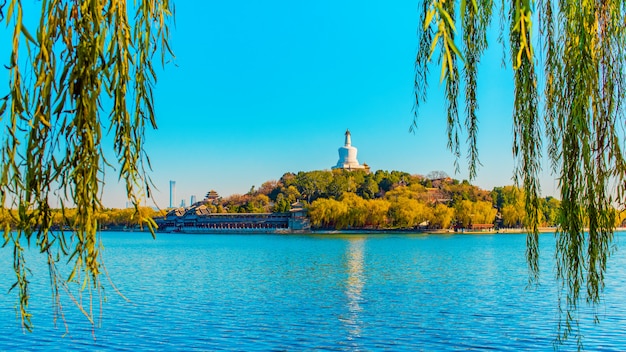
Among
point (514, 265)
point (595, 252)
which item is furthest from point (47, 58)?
point (514, 265)

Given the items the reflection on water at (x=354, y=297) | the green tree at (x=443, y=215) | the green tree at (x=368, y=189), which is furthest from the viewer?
the green tree at (x=368, y=189)

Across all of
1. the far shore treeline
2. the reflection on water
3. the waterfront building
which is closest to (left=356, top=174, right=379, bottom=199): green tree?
the far shore treeline

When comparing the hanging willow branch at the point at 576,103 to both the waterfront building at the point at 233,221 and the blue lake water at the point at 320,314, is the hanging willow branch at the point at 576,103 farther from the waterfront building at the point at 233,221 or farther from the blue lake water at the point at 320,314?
the waterfront building at the point at 233,221

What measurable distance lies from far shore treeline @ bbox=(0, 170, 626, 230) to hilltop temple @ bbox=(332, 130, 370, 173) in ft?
16.4

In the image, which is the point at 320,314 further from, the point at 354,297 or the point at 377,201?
the point at 377,201

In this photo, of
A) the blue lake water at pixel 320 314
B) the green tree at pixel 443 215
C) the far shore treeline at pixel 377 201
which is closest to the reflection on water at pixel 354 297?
the blue lake water at pixel 320 314

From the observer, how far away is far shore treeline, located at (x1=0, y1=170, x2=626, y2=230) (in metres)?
63.7

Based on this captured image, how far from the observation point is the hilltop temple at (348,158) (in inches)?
3551

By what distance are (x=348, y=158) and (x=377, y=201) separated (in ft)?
88.1

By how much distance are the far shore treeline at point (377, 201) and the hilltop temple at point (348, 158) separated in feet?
16.4

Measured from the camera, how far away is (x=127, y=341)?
34.1ft

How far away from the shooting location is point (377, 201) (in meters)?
65.0

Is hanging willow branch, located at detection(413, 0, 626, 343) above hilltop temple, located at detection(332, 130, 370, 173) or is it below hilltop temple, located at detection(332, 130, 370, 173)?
below

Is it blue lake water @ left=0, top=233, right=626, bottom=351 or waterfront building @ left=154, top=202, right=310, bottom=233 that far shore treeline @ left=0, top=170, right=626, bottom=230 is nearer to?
waterfront building @ left=154, top=202, right=310, bottom=233
